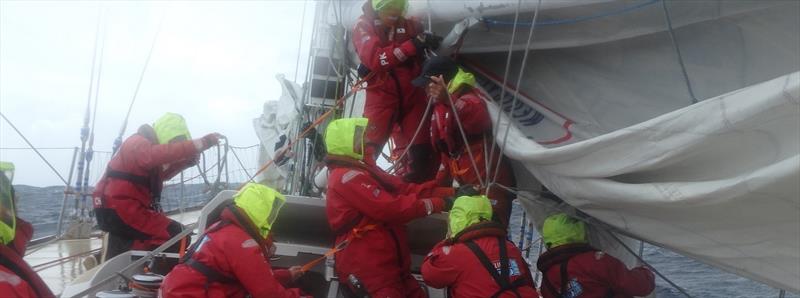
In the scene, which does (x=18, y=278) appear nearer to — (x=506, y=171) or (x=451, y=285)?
(x=451, y=285)

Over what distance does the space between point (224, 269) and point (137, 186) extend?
6.54 ft

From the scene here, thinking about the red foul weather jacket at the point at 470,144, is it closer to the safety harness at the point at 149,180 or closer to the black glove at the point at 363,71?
the black glove at the point at 363,71

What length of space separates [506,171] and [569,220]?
565mm

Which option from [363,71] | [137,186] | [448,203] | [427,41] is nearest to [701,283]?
[363,71]

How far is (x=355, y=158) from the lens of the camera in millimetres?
4086

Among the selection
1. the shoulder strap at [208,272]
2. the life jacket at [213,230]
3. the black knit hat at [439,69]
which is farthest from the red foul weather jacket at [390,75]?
the shoulder strap at [208,272]

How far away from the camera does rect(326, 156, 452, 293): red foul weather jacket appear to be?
3.97 m

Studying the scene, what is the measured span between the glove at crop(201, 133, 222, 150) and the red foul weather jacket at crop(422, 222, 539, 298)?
6.68 ft

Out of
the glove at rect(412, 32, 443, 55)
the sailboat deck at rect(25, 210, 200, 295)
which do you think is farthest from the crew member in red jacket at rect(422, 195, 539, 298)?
the sailboat deck at rect(25, 210, 200, 295)

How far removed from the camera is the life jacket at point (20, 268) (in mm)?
2719

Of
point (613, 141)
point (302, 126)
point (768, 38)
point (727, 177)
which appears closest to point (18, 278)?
point (613, 141)

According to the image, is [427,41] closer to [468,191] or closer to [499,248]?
[468,191]

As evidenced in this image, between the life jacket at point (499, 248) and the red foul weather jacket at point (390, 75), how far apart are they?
4.20 ft

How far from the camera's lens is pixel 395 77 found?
5031 millimetres
